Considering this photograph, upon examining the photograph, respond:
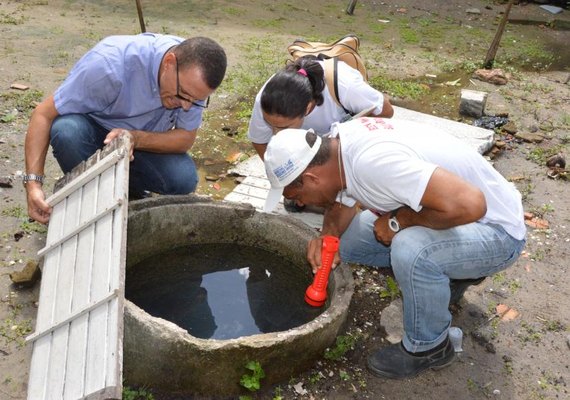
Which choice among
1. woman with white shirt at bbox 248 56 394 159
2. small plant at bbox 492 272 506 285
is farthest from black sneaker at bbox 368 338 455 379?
woman with white shirt at bbox 248 56 394 159

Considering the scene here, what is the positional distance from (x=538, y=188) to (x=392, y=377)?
8.52ft

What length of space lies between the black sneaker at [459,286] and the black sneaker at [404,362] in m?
0.33

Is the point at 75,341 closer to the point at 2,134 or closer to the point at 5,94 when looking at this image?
the point at 2,134

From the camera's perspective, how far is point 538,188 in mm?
4715

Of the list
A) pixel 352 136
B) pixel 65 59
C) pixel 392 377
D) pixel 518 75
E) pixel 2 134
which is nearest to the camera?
pixel 352 136

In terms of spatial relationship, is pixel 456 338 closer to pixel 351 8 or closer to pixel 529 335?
pixel 529 335

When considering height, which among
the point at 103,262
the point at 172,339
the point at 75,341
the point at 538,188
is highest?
the point at 103,262

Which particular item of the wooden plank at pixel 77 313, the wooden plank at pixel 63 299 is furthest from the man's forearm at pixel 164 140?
the wooden plank at pixel 77 313

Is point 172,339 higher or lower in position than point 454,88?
higher

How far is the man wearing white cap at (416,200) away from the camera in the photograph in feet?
8.01

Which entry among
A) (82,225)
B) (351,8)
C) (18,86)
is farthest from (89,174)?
(351,8)

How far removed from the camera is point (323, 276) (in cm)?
298

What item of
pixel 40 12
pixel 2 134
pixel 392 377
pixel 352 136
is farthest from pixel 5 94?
pixel 392 377

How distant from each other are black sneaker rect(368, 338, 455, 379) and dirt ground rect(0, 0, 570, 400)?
0.05 meters
